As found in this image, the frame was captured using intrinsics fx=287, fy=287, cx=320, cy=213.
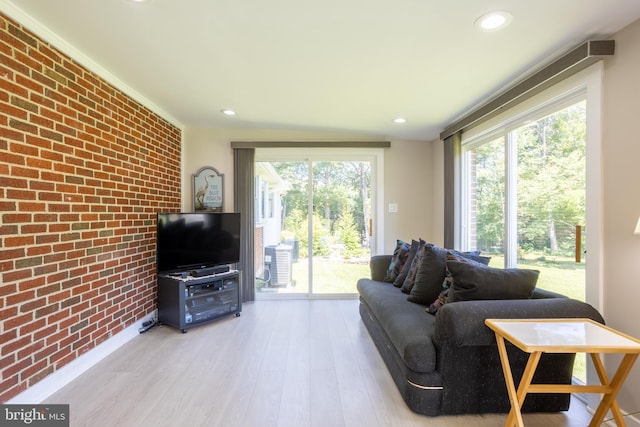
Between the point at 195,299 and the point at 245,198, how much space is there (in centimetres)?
141

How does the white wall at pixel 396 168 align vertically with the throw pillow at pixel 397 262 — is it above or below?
above

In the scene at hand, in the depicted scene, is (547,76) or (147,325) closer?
(547,76)

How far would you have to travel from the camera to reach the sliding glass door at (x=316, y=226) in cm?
407

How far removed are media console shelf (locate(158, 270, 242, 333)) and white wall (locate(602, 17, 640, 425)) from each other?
321 cm

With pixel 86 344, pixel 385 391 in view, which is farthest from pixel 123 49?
pixel 385 391

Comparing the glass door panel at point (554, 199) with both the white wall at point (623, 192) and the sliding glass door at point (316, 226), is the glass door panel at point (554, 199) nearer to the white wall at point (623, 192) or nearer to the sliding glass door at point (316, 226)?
the white wall at point (623, 192)

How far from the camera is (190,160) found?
3867mm

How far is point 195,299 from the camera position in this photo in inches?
121

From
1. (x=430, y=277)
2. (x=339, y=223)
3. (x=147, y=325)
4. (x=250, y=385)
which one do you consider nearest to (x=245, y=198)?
(x=339, y=223)

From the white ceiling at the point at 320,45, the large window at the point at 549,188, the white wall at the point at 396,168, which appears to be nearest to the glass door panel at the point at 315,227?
the white wall at the point at 396,168

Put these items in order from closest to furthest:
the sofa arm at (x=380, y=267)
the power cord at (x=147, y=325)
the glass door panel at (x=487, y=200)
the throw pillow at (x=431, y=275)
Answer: the throw pillow at (x=431, y=275) → the glass door panel at (x=487, y=200) → the power cord at (x=147, y=325) → the sofa arm at (x=380, y=267)

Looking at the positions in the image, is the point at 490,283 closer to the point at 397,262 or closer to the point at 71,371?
the point at 397,262

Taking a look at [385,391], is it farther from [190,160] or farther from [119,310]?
[190,160]

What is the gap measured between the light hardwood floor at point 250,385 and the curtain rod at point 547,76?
2.15 meters
